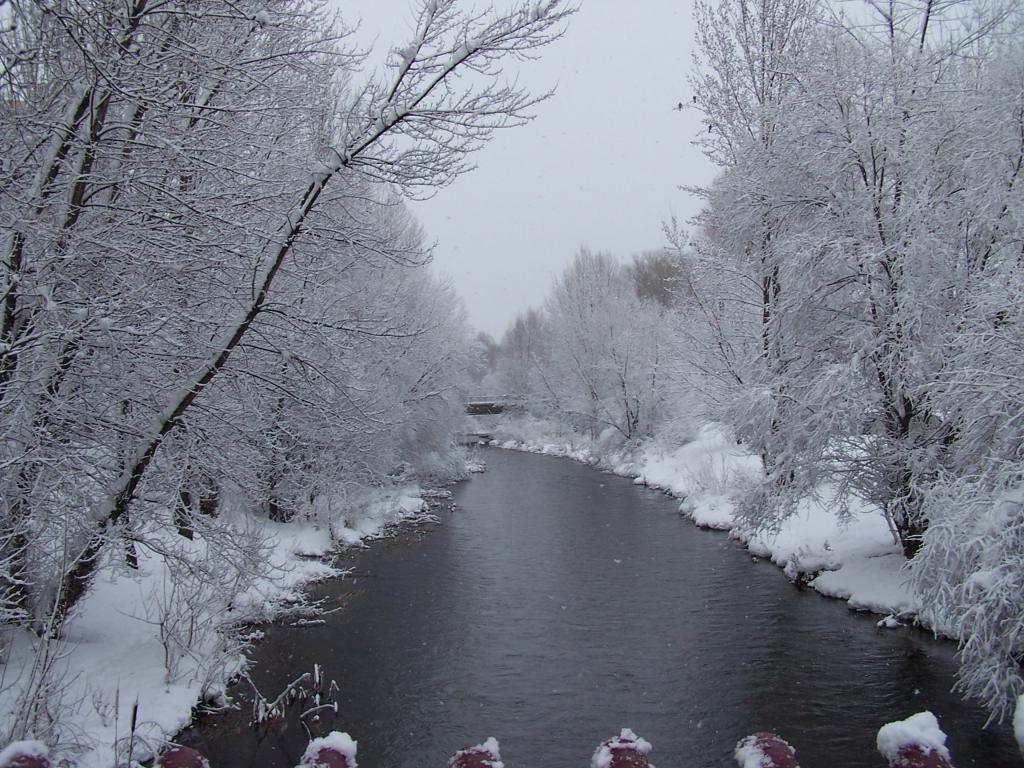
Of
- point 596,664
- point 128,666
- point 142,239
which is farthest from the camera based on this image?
point 596,664

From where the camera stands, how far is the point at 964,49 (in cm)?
1009

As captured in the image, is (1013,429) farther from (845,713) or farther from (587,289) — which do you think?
(587,289)

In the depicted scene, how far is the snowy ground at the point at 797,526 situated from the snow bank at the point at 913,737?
87.9 inches

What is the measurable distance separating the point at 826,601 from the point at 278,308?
371 inches

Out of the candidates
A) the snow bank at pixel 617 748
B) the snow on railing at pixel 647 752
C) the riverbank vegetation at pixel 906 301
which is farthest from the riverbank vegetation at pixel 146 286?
the riverbank vegetation at pixel 906 301

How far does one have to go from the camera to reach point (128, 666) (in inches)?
269

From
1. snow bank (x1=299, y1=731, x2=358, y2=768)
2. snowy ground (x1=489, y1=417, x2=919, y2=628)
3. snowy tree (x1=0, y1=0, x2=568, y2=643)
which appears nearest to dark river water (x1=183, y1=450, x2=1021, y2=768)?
snowy ground (x1=489, y1=417, x2=919, y2=628)

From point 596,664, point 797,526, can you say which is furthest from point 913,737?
point 797,526

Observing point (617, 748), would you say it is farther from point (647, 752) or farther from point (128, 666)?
point (128, 666)

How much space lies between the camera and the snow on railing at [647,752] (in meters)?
5.75

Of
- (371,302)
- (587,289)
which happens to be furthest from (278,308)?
(587,289)

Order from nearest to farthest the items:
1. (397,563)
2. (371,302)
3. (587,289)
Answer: (397,563) → (371,302) → (587,289)

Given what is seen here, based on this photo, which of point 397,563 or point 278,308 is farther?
point 397,563

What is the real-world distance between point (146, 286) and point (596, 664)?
22.0 ft
